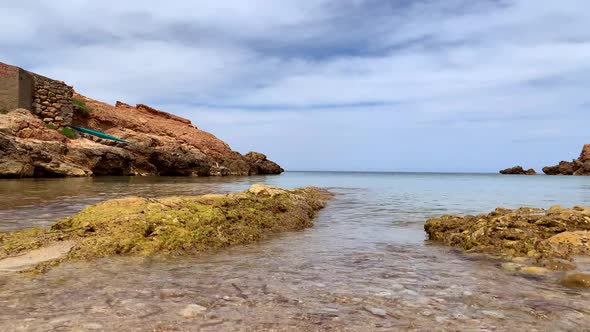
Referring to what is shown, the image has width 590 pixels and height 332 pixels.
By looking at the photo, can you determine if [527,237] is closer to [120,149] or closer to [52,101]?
[120,149]

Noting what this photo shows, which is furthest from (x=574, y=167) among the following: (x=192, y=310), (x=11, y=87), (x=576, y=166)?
(x=192, y=310)

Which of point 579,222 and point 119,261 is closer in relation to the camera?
point 119,261

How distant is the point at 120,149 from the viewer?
126ft

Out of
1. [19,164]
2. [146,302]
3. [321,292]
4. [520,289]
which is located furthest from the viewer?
[19,164]

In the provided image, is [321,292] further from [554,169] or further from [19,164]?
[554,169]

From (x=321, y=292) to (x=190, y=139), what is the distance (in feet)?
186

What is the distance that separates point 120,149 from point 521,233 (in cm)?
3870

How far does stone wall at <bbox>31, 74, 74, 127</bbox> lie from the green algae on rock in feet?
130

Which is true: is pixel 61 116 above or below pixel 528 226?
above

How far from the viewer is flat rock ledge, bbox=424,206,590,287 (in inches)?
226

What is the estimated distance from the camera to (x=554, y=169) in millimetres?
108750

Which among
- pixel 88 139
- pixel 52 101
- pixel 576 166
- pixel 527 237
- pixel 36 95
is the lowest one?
pixel 527 237

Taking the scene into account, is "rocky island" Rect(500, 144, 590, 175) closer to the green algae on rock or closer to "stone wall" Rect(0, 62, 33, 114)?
the green algae on rock

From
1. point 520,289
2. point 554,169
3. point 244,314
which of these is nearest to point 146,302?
point 244,314
